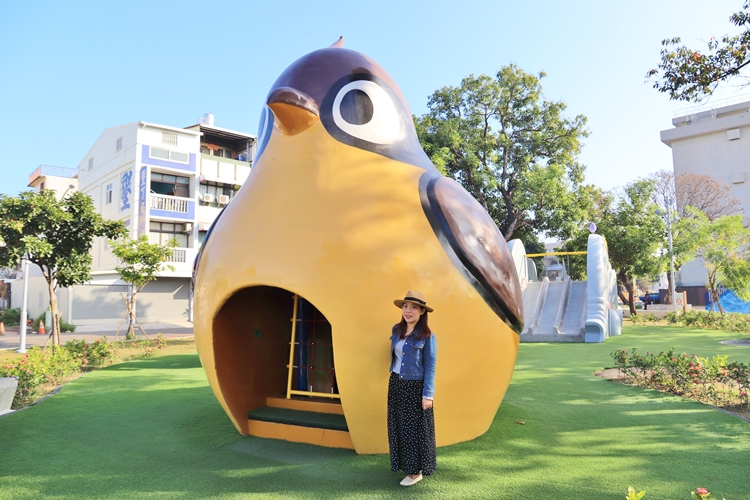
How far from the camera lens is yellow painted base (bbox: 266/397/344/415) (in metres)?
4.89

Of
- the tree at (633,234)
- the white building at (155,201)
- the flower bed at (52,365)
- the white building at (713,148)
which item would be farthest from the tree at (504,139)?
the white building at (713,148)

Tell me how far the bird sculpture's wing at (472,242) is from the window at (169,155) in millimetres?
24495

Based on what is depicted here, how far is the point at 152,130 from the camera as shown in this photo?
25.8 meters

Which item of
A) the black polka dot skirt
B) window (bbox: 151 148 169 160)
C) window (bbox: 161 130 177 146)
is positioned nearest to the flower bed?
the black polka dot skirt

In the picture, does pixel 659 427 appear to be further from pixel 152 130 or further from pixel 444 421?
pixel 152 130

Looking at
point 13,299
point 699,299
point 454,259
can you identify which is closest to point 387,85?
point 454,259

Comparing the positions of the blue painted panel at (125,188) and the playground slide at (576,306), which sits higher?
the blue painted panel at (125,188)

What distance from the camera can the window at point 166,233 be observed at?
85.3 feet

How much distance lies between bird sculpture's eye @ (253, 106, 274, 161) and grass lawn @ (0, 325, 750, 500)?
302 centimetres

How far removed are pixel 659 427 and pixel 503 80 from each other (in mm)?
22450

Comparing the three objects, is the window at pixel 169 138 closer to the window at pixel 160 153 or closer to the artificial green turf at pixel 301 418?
the window at pixel 160 153

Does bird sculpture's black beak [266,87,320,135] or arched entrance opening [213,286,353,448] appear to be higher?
bird sculpture's black beak [266,87,320,135]

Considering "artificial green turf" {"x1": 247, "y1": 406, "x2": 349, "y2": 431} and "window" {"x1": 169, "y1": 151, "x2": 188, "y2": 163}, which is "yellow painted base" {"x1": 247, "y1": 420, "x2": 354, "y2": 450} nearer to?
"artificial green turf" {"x1": 247, "y1": 406, "x2": 349, "y2": 431}

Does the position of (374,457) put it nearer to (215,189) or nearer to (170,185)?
(170,185)
